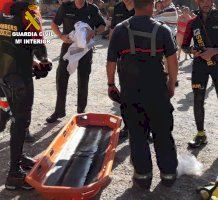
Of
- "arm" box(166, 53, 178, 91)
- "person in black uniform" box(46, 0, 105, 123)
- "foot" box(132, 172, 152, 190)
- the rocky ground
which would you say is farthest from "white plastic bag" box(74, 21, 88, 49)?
"foot" box(132, 172, 152, 190)

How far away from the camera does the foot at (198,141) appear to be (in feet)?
19.1

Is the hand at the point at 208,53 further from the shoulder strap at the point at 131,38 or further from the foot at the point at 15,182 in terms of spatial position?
the foot at the point at 15,182

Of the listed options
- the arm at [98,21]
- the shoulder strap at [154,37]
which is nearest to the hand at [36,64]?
the shoulder strap at [154,37]

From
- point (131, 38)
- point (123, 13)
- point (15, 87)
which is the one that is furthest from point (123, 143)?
point (131, 38)

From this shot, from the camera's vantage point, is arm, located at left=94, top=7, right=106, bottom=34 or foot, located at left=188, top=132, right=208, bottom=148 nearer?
foot, located at left=188, top=132, right=208, bottom=148

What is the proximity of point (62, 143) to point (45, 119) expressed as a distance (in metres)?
1.83

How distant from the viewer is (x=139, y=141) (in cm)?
439

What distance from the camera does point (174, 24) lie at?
8805 mm

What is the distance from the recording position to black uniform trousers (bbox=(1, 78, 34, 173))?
173 inches

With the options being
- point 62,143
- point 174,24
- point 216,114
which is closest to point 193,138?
point 216,114

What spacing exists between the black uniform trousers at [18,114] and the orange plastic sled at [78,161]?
1.00 ft

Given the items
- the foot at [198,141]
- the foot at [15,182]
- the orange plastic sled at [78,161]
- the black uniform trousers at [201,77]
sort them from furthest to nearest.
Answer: the foot at [198,141], the black uniform trousers at [201,77], the foot at [15,182], the orange plastic sled at [78,161]

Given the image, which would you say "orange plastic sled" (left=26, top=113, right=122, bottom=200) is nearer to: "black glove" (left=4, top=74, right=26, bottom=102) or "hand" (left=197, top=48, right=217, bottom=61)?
"black glove" (left=4, top=74, right=26, bottom=102)

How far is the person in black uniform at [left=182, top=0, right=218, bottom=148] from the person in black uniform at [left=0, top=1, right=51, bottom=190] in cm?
226
